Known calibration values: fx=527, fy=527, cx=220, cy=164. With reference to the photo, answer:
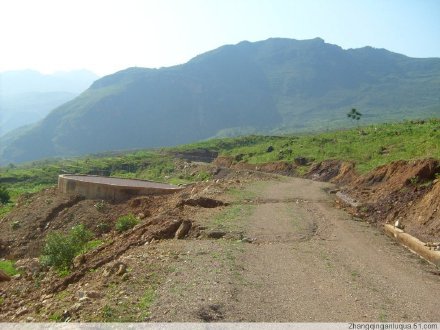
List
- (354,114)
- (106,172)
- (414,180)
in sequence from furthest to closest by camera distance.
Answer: (354,114), (106,172), (414,180)

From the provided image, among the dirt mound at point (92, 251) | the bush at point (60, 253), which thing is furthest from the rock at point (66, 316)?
the bush at point (60, 253)

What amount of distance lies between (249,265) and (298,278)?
123 cm

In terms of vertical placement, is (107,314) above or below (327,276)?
above

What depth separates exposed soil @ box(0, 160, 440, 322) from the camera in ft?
27.6

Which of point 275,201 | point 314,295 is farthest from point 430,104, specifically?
point 314,295

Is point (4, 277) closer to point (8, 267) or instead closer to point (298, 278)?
point (8, 267)

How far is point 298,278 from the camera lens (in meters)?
10.3

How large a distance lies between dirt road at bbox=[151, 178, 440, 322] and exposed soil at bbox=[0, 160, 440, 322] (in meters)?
0.03

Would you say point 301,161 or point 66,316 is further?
point 301,161

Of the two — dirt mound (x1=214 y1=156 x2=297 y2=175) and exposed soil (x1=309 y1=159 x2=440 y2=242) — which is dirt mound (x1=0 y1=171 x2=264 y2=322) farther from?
dirt mound (x1=214 y1=156 x2=297 y2=175)

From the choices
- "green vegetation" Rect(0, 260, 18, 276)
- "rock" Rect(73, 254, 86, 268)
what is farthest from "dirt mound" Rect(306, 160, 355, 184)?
"green vegetation" Rect(0, 260, 18, 276)

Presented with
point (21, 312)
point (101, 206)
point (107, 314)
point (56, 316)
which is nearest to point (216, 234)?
point (21, 312)

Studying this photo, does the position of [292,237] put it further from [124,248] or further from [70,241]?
[70,241]

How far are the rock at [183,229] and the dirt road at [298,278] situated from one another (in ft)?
2.82
